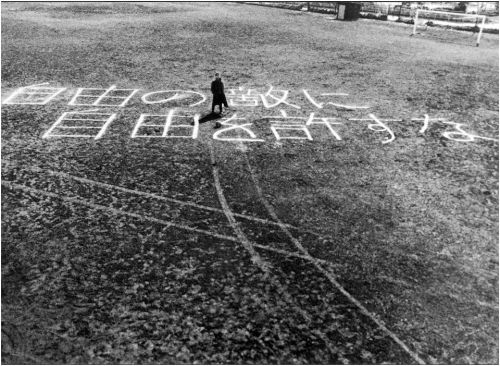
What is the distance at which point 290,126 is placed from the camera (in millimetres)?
11125

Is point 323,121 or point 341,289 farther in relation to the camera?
point 323,121

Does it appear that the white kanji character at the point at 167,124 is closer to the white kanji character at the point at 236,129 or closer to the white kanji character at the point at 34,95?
the white kanji character at the point at 236,129

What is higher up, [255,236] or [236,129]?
[236,129]

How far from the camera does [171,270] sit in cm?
593

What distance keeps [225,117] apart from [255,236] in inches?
223

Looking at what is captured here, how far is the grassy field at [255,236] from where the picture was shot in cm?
494

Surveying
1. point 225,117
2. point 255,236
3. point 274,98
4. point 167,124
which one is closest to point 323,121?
point 274,98

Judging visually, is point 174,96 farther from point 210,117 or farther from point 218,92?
point 218,92

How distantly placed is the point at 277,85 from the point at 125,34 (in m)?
11.6

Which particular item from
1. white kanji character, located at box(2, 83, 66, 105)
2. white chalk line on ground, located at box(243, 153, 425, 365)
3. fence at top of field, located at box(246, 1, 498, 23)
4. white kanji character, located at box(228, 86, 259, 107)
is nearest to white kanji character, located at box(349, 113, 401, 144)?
white kanji character, located at box(228, 86, 259, 107)

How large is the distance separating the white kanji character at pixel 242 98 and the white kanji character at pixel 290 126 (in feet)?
3.97

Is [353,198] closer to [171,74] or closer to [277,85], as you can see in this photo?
[277,85]

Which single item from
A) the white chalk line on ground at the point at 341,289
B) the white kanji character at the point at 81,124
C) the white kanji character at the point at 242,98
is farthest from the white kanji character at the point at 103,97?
the white chalk line on ground at the point at 341,289

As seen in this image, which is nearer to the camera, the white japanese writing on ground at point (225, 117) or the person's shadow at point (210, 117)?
the white japanese writing on ground at point (225, 117)
